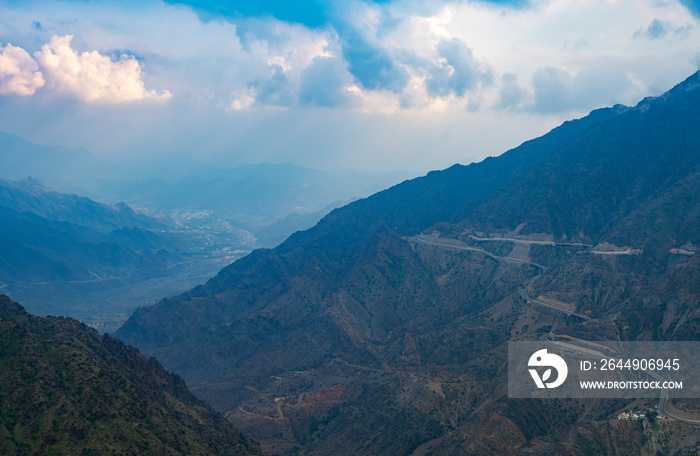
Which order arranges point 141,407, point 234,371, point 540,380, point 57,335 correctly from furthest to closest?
point 234,371
point 540,380
point 57,335
point 141,407

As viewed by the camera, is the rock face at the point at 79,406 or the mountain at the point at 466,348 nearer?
the rock face at the point at 79,406

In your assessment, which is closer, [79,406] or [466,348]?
[79,406]

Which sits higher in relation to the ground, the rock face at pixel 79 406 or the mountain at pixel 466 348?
the rock face at pixel 79 406

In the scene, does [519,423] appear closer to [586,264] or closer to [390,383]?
[390,383]

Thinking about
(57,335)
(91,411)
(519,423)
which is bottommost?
(519,423)

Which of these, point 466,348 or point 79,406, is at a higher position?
point 79,406

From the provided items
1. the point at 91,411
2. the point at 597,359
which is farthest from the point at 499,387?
→ the point at 91,411

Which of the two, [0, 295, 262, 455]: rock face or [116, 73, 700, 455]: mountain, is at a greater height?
[0, 295, 262, 455]: rock face

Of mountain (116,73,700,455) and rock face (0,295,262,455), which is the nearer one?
rock face (0,295,262,455)
